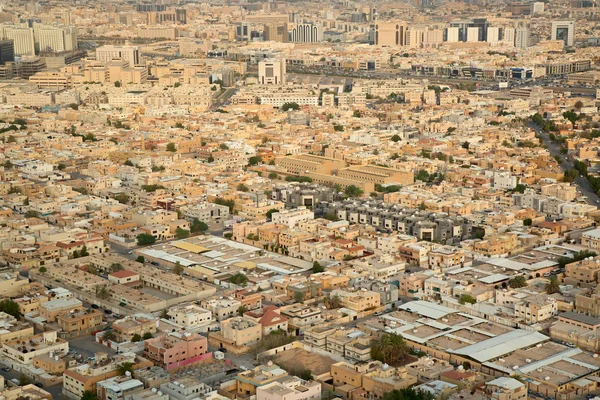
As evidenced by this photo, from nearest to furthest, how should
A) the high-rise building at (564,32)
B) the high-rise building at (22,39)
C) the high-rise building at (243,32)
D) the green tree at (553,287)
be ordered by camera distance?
the green tree at (553,287), the high-rise building at (22,39), the high-rise building at (564,32), the high-rise building at (243,32)

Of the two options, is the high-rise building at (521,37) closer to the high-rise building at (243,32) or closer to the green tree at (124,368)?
the high-rise building at (243,32)

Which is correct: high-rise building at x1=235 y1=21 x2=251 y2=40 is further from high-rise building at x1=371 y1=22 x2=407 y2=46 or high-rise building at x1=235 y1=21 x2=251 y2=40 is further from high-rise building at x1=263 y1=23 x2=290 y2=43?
high-rise building at x1=371 y1=22 x2=407 y2=46

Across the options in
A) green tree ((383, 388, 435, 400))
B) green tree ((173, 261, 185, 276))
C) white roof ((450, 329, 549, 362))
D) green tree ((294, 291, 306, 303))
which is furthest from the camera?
green tree ((173, 261, 185, 276))

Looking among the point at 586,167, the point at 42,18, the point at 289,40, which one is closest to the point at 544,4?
the point at 289,40

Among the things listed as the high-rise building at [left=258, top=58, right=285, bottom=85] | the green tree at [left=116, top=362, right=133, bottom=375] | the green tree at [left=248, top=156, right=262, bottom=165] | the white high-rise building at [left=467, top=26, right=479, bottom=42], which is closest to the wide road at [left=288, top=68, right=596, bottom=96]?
the high-rise building at [left=258, top=58, right=285, bottom=85]

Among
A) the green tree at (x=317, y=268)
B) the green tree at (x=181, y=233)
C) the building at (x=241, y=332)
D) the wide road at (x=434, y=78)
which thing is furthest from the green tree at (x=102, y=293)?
the wide road at (x=434, y=78)

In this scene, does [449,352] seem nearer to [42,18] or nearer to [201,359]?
[201,359]
